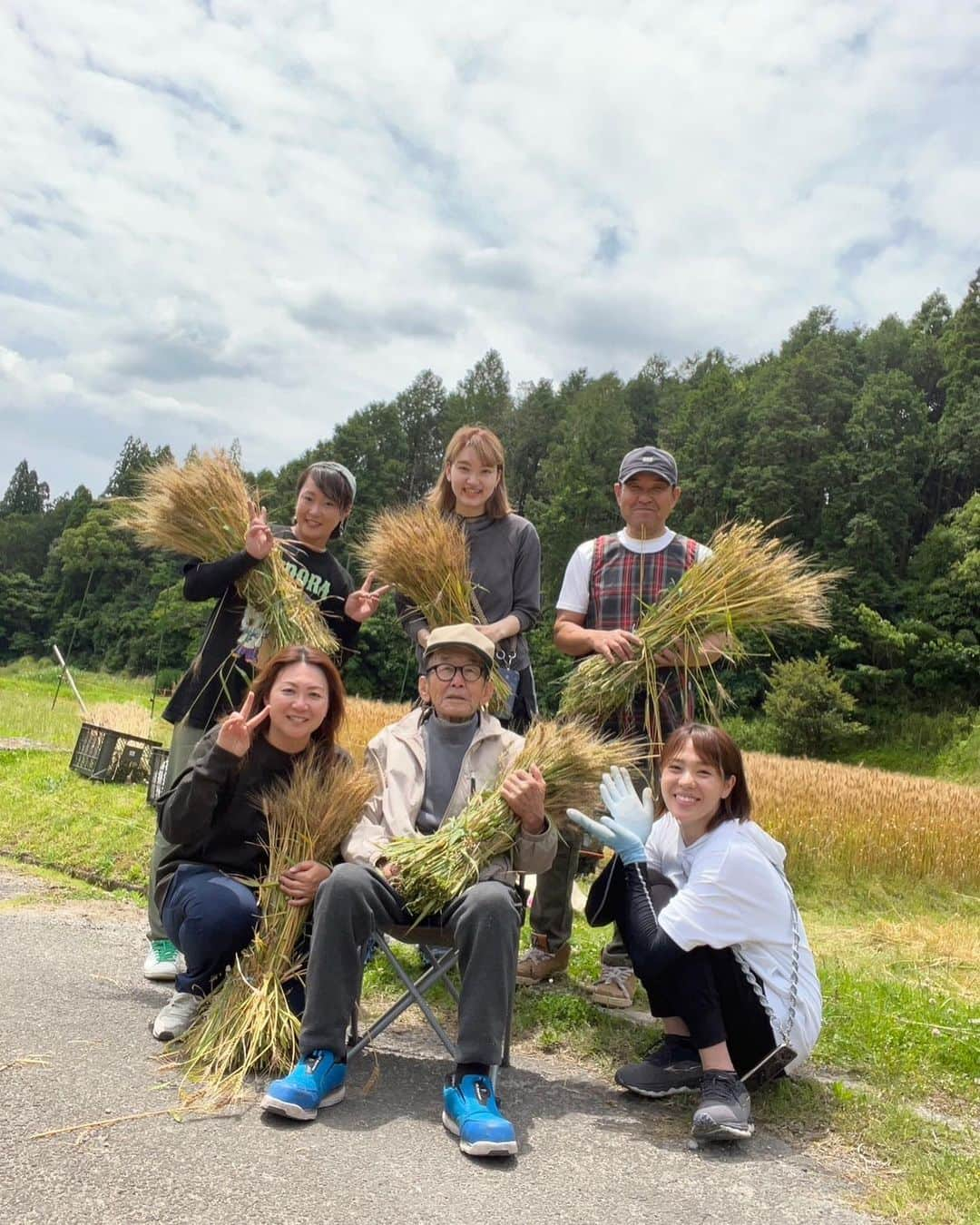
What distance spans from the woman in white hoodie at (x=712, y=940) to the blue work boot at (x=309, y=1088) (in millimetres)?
842

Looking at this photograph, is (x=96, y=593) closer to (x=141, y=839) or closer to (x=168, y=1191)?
(x=141, y=839)

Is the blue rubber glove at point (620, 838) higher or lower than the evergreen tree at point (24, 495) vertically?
lower

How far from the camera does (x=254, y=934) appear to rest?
9.41 feet

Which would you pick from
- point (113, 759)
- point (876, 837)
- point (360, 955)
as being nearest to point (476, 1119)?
point (360, 955)

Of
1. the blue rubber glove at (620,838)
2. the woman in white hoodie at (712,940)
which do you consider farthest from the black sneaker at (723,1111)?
the blue rubber glove at (620,838)

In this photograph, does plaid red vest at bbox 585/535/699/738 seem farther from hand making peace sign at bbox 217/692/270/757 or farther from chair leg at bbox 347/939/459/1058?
hand making peace sign at bbox 217/692/270/757

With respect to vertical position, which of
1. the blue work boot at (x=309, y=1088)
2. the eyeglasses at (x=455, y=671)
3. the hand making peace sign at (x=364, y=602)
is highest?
the hand making peace sign at (x=364, y=602)

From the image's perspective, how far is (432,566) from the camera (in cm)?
363

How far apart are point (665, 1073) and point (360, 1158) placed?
976 mm

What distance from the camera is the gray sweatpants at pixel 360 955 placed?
2467 mm

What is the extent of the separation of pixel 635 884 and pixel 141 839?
12.4ft

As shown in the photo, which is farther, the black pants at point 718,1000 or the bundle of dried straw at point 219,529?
the bundle of dried straw at point 219,529

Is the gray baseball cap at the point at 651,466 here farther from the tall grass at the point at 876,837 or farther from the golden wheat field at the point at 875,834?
the tall grass at the point at 876,837

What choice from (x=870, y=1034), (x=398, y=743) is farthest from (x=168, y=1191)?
(x=870, y=1034)
